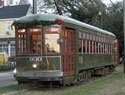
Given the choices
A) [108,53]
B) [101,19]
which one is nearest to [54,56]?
[108,53]

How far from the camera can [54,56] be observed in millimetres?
19812

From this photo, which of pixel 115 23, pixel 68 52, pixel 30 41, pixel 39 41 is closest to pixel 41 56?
pixel 39 41

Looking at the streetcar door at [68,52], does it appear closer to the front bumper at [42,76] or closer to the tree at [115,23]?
the front bumper at [42,76]

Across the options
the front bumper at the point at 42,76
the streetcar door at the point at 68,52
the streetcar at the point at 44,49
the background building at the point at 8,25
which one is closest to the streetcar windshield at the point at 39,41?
the streetcar at the point at 44,49

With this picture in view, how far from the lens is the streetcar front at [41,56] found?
64.4 feet

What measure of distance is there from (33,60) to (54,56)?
904mm

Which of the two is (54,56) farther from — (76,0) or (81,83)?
(76,0)

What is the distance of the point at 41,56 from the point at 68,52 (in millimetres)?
1583

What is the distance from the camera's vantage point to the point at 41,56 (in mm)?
19828

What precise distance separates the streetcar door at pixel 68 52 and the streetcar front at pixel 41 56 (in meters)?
0.51

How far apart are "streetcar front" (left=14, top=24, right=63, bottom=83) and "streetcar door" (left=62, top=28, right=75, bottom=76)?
0.51 metres

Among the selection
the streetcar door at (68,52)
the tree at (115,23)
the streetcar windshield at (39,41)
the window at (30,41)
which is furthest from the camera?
the tree at (115,23)

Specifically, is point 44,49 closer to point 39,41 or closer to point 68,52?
point 39,41

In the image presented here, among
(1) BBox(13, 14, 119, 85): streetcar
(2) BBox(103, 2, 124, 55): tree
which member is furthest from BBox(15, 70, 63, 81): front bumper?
(2) BBox(103, 2, 124, 55): tree
